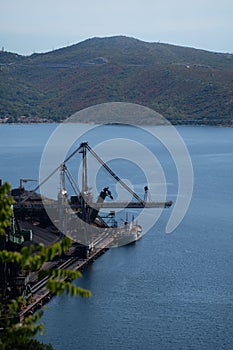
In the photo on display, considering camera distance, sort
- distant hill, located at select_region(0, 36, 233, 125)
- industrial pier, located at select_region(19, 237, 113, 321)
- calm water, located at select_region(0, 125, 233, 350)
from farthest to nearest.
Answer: distant hill, located at select_region(0, 36, 233, 125) → industrial pier, located at select_region(19, 237, 113, 321) → calm water, located at select_region(0, 125, 233, 350)

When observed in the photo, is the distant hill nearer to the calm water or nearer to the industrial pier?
the calm water

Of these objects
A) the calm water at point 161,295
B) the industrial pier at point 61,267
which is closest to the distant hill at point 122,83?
the calm water at point 161,295

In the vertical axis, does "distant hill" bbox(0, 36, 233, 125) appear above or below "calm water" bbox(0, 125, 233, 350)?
above

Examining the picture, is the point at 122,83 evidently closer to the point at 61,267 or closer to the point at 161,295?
the point at 61,267

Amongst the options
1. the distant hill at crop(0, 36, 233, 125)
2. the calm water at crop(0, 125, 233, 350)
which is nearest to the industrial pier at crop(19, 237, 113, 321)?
the calm water at crop(0, 125, 233, 350)

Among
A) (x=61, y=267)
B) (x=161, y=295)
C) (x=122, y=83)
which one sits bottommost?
(x=161, y=295)

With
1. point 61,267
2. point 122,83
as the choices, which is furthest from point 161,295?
point 122,83

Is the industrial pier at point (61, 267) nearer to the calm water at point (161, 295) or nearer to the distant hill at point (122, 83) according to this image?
the calm water at point (161, 295)
